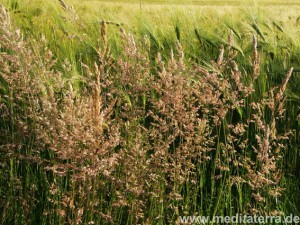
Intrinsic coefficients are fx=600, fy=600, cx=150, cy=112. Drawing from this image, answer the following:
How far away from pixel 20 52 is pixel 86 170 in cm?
49

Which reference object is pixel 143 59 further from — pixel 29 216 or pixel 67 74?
pixel 29 216

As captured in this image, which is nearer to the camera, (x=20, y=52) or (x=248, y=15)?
(x=20, y=52)

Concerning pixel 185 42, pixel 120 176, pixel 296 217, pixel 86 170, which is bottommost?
pixel 296 217

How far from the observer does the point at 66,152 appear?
5.24ft

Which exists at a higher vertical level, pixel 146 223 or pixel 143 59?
pixel 143 59

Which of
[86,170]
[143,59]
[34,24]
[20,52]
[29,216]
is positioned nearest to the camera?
[86,170]

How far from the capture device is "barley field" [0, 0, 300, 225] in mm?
1732

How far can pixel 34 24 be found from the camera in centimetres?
310

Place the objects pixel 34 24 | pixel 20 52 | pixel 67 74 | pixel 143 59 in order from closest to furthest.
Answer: pixel 20 52
pixel 143 59
pixel 67 74
pixel 34 24

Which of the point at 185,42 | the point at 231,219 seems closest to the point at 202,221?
the point at 231,219

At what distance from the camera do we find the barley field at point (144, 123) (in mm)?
1732

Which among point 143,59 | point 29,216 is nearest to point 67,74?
point 143,59

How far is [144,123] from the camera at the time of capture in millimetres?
2412

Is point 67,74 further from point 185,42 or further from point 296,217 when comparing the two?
point 296,217
